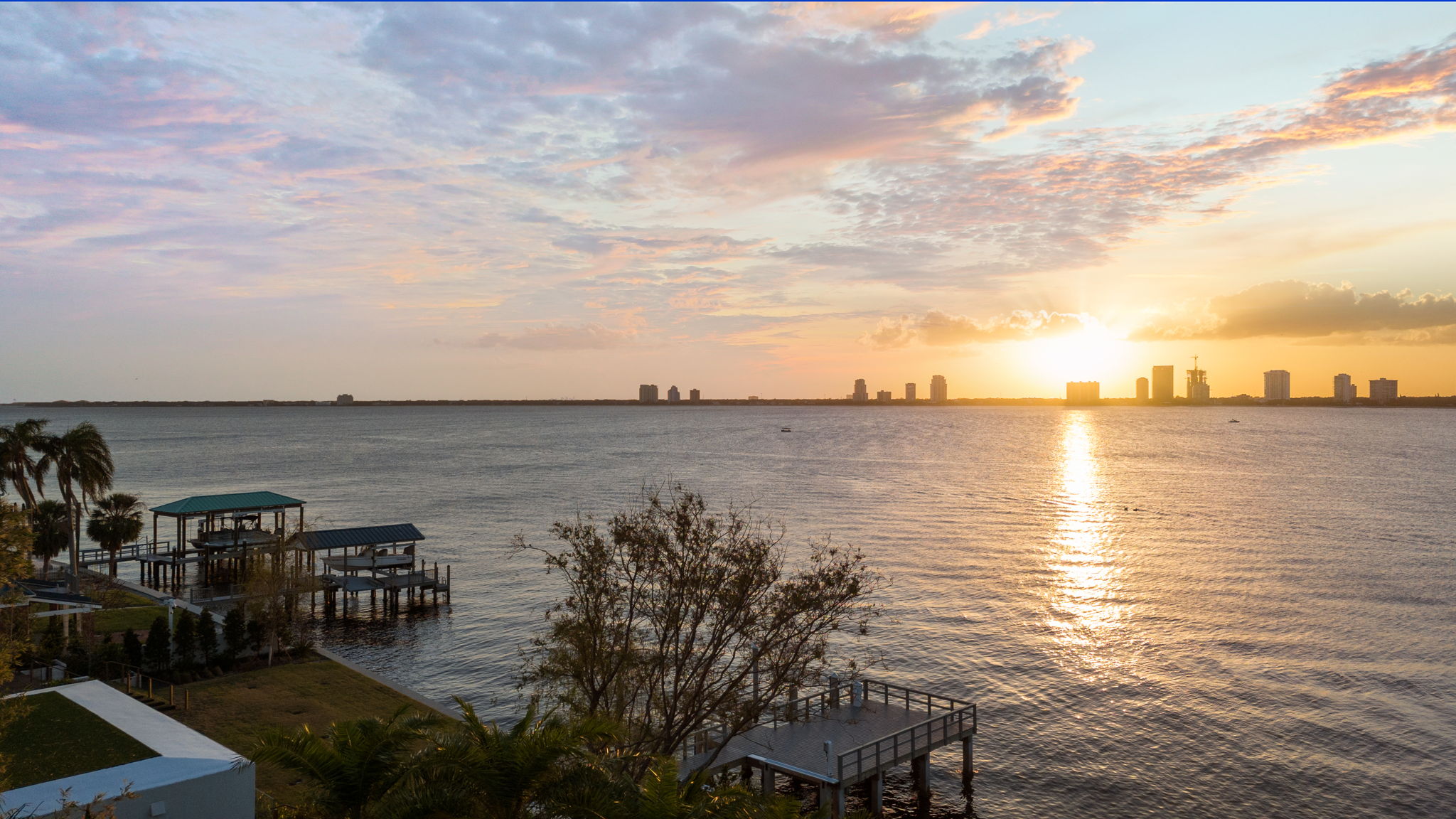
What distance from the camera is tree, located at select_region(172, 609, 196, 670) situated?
35719 mm

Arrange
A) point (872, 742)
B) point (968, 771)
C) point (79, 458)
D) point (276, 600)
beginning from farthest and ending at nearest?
point (79, 458), point (276, 600), point (968, 771), point (872, 742)

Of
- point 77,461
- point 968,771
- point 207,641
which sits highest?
point 77,461

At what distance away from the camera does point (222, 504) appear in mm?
56844

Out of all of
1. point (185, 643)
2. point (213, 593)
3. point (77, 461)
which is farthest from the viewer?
point (213, 593)

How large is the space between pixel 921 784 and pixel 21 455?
46.9 meters

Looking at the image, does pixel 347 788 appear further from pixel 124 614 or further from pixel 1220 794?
pixel 124 614

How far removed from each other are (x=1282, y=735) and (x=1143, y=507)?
6719 centimetres

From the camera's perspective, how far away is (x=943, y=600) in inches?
2131

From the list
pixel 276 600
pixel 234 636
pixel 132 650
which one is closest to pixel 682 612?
pixel 276 600

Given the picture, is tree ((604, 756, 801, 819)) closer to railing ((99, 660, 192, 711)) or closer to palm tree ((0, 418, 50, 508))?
railing ((99, 660, 192, 711))

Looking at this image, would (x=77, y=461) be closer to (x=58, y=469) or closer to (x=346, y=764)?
(x=58, y=469)

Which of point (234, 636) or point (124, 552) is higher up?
point (234, 636)

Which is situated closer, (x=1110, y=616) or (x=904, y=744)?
(x=904, y=744)

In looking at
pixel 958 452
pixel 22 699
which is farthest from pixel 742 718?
pixel 958 452
